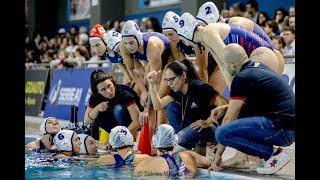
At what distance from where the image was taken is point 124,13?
56.6ft

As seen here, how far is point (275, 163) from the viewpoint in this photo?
187 inches

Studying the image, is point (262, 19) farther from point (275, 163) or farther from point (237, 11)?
point (275, 163)

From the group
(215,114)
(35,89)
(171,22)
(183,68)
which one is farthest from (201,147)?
(35,89)

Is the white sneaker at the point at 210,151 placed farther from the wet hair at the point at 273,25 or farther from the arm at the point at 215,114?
the wet hair at the point at 273,25

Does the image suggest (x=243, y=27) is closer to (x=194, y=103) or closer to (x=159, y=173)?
(x=194, y=103)

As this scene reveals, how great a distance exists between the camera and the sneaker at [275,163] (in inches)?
186

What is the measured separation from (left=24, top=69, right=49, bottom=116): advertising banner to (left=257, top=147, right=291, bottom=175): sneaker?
971cm

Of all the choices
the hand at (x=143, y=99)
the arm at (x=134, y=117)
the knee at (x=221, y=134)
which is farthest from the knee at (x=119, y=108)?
the knee at (x=221, y=134)

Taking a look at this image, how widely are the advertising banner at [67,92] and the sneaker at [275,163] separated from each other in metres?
6.85

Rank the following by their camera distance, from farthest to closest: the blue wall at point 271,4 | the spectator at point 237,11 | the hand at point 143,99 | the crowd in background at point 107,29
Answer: the blue wall at point 271,4 < the spectator at point 237,11 < the crowd in background at point 107,29 < the hand at point 143,99

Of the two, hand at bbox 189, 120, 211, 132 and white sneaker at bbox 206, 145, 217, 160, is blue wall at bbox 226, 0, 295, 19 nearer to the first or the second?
white sneaker at bbox 206, 145, 217, 160

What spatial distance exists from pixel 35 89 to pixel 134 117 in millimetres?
8062
